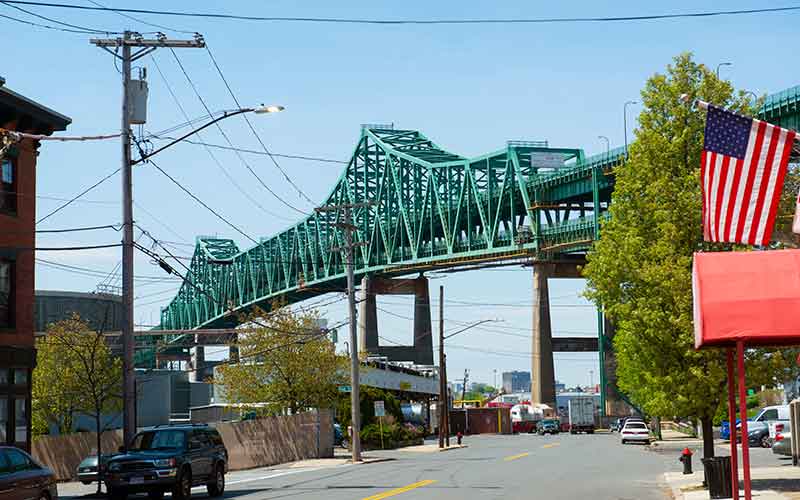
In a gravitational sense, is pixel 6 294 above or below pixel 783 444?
above

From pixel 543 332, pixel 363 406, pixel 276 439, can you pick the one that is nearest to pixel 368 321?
pixel 543 332

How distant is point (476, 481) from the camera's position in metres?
32.3

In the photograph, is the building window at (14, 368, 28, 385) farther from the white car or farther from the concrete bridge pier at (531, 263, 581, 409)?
the concrete bridge pier at (531, 263, 581, 409)

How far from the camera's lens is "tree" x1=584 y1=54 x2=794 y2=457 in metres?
27.7

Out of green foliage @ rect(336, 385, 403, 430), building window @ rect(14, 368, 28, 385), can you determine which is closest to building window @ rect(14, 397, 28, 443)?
building window @ rect(14, 368, 28, 385)

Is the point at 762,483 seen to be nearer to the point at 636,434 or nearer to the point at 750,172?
the point at 750,172

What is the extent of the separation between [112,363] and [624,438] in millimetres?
29155

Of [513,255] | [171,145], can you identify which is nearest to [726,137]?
[171,145]

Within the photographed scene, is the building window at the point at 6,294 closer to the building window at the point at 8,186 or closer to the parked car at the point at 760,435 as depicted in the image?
the building window at the point at 8,186

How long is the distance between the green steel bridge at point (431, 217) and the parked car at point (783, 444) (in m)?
Result: 43.6

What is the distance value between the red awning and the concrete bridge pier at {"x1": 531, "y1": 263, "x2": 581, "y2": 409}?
8752cm

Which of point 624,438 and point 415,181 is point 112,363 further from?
point 415,181

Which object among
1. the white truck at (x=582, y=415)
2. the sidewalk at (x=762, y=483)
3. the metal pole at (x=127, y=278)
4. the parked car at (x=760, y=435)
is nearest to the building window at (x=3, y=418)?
the metal pole at (x=127, y=278)

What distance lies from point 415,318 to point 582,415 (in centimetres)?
3187
